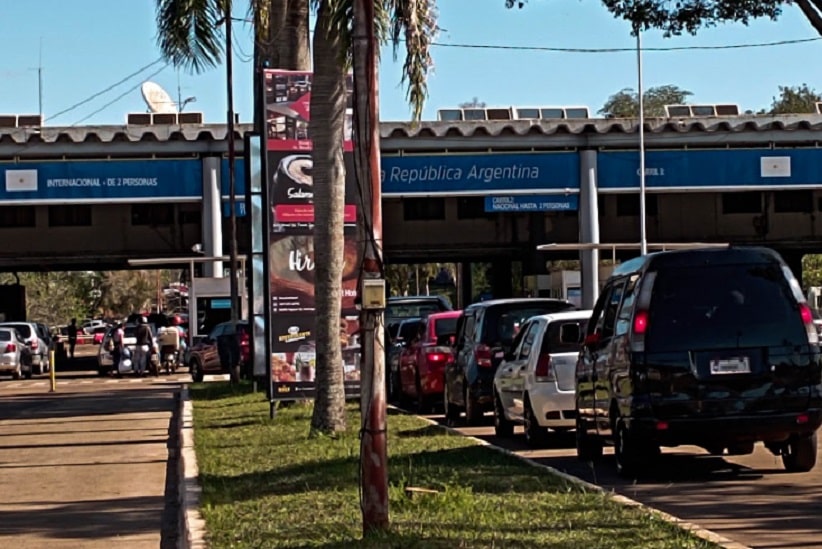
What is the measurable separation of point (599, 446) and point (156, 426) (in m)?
11.2

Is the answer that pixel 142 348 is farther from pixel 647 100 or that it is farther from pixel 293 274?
pixel 647 100

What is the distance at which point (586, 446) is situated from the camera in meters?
16.2

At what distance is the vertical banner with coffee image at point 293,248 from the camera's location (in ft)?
72.1

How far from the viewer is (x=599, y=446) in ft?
53.0

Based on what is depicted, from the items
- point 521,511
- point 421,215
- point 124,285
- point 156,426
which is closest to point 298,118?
point 156,426

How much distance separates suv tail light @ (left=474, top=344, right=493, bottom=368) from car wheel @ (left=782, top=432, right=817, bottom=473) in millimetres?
6865

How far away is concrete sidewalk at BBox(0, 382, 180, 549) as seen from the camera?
12977 mm

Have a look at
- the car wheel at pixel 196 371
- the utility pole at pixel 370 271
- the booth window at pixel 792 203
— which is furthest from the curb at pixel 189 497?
the booth window at pixel 792 203

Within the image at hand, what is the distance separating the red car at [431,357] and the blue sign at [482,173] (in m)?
22.8

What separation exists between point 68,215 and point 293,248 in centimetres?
3261

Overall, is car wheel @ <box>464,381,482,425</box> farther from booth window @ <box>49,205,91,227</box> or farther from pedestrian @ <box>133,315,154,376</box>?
booth window @ <box>49,205,91,227</box>

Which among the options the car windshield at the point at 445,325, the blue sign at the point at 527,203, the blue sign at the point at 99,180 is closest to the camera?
the car windshield at the point at 445,325

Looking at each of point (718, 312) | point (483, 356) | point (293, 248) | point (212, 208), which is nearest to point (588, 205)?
point (212, 208)

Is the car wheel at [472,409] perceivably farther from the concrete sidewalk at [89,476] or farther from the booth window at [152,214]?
the booth window at [152,214]
